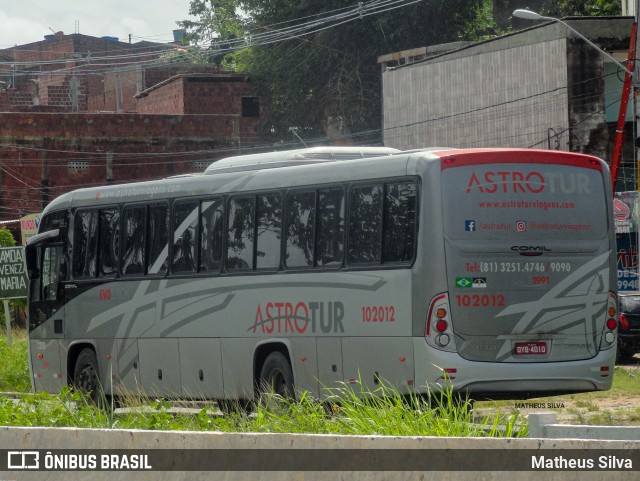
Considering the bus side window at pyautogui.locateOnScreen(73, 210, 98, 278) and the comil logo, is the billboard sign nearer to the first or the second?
the bus side window at pyautogui.locateOnScreen(73, 210, 98, 278)

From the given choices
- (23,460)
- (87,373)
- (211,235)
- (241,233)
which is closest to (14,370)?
(87,373)

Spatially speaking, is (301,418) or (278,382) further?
(278,382)

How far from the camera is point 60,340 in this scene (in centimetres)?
1950

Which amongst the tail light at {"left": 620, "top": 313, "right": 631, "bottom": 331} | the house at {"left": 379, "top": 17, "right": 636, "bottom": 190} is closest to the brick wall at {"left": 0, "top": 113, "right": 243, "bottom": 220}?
the house at {"left": 379, "top": 17, "right": 636, "bottom": 190}

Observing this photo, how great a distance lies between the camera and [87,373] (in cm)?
1894

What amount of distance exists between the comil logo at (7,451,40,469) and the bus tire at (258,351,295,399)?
20.2ft

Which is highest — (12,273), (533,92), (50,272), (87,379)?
(533,92)

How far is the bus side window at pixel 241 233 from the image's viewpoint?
16.1 metres

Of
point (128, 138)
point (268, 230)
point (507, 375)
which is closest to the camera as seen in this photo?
point (507, 375)

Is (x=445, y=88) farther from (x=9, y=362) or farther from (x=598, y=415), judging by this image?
(x=598, y=415)

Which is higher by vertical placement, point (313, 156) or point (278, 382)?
point (313, 156)

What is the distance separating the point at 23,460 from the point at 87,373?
32.4ft

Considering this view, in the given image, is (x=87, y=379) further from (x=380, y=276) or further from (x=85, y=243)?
(x=380, y=276)

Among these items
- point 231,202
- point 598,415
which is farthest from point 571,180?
point 231,202
